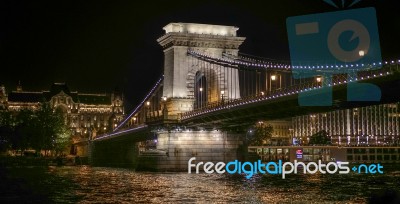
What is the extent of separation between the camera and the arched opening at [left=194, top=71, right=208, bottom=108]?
71.9 meters

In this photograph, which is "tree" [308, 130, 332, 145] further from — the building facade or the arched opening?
the building facade

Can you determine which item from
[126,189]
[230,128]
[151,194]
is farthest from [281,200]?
[230,128]

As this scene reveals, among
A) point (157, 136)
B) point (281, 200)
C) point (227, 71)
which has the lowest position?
point (281, 200)

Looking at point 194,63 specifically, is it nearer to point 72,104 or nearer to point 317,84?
point 317,84

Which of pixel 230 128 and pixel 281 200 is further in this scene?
pixel 230 128

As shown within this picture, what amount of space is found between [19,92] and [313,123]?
265 feet

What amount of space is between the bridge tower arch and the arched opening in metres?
0.86

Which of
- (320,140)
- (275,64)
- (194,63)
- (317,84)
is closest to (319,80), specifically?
(317,84)

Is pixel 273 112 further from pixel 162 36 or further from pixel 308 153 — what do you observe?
pixel 308 153

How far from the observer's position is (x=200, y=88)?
71.2m

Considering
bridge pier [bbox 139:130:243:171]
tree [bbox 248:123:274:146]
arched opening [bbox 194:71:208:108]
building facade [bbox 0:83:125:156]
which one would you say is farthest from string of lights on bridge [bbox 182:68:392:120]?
building facade [bbox 0:83:125:156]

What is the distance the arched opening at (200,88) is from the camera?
236 feet

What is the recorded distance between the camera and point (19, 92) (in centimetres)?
17425

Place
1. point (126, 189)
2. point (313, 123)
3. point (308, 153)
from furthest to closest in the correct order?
point (313, 123), point (308, 153), point (126, 189)
